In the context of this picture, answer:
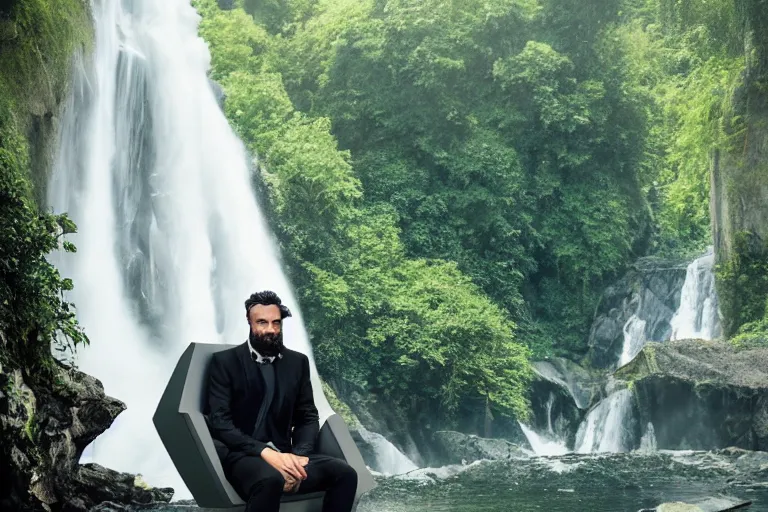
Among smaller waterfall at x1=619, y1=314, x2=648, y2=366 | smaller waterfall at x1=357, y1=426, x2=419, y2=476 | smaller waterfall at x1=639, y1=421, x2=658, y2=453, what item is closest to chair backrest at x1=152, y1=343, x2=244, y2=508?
smaller waterfall at x1=357, y1=426, x2=419, y2=476

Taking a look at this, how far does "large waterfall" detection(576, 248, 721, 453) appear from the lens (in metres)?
11.4

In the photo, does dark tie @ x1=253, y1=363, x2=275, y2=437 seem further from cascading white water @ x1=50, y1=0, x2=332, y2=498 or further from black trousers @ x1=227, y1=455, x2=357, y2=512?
cascading white water @ x1=50, y1=0, x2=332, y2=498

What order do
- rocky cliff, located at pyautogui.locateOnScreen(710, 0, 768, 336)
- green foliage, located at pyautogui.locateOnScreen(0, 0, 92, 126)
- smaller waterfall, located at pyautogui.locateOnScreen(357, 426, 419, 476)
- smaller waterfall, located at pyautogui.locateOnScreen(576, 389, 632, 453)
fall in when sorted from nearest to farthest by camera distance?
green foliage, located at pyautogui.locateOnScreen(0, 0, 92, 126) < smaller waterfall, located at pyautogui.locateOnScreen(357, 426, 419, 476) < smaller waterfall, located at pyautogui.locateOnScreen(576, 389, 632, 453) < rocky cliff, located at pyautogui.locateOnScreen(710, 0, 768, 336)

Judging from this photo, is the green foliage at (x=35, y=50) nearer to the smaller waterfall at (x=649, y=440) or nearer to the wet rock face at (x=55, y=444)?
the wet rock face at (x=55, y=444)

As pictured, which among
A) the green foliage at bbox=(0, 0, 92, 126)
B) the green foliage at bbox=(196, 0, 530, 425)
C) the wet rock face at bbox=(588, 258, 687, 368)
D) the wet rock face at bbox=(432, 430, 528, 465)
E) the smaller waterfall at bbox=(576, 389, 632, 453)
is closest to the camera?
the green foliage at bbox=(0, 0, 92, 126)

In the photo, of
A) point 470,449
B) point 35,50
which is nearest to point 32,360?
point 35,50

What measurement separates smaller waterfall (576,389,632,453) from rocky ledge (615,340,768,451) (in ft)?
0.71

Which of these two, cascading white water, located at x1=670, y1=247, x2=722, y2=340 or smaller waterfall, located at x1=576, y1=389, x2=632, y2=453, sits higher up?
cascading white water, located at x1=670, y1=247, x2=722, y2=340

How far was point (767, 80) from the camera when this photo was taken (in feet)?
38.2

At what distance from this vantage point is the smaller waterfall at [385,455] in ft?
34.0

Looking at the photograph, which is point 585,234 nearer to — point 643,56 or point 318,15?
point 643,56

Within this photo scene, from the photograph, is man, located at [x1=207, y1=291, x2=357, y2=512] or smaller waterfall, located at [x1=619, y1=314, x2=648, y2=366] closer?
man, located at [x1=207, y1=291, x2=357, y2=512]

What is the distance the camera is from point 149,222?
10328 millimetres

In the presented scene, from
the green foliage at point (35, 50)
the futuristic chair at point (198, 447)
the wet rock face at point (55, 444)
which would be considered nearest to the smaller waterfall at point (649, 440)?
the wet rock face at point (55, 444)
